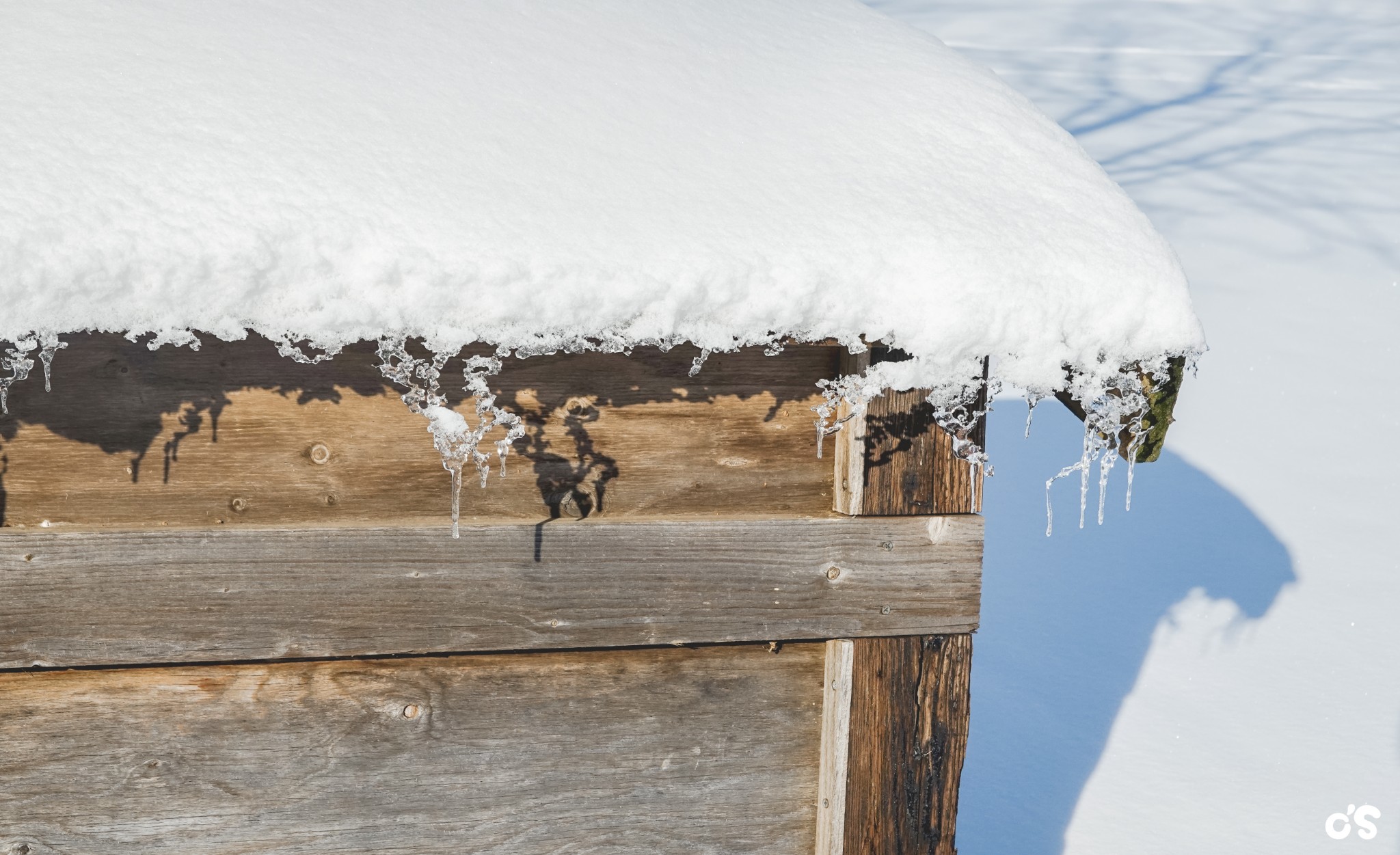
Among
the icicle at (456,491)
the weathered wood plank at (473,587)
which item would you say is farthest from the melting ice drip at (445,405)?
the weathered wood plank at (473,587)

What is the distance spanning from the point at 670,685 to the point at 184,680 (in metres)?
0.81

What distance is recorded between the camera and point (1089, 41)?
40.9ft

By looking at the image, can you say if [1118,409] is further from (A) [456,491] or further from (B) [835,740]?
(A) [456,491]

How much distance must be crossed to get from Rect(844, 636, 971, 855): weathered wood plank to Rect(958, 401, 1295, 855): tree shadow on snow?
2025 mm

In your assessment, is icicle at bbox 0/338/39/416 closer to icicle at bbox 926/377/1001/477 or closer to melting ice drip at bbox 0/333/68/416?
melting ice drip at bbox 0/333/68/416

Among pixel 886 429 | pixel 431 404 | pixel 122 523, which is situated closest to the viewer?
pixel 431 404

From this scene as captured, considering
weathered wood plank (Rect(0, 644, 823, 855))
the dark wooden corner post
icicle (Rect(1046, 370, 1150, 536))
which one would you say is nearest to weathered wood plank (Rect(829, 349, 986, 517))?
the dark wooden corner post

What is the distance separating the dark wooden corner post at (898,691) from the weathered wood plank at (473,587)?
0.05 meters

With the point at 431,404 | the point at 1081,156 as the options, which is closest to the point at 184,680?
the point at 431,404

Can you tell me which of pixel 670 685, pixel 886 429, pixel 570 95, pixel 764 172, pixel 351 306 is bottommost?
pixel 670 685

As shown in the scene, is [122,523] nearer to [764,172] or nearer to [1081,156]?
[764,172]

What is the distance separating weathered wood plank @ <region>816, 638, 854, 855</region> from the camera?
162cm

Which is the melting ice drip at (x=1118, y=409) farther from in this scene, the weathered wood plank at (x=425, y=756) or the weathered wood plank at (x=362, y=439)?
the weathered wood plank at (x=425, y=756)

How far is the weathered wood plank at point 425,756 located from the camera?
4.82ft
